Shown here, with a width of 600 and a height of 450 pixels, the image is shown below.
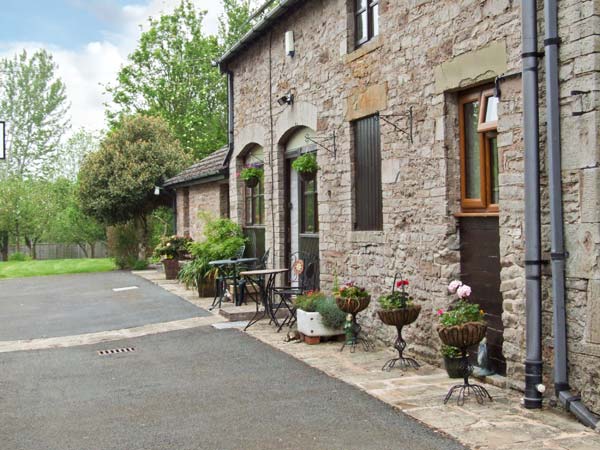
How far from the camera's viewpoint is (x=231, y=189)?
14.0m

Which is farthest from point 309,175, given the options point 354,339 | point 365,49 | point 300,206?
point 354,339

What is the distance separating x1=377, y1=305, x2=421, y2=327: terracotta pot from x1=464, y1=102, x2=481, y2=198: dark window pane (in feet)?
4.16

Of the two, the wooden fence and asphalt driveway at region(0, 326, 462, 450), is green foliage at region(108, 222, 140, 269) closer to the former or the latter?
the wooden fence

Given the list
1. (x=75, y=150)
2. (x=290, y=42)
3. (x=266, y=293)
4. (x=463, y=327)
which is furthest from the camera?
(x=75, y=150)

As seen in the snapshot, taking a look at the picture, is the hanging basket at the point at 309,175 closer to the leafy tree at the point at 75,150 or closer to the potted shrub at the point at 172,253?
the potted shrub at the point at 172,253

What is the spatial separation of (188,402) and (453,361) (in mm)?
2481

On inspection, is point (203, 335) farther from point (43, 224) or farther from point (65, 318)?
point (43, 224)

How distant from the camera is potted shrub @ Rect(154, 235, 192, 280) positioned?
57.4ft

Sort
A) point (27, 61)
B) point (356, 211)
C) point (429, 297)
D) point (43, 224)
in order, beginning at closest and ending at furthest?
point (429, 297), point (356, 211), point (43, 224), point (27, 61)

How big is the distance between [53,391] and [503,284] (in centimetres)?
433

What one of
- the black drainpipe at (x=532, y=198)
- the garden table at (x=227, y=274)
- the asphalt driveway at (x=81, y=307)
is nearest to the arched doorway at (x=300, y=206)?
the garden table at (x=227, y=274)

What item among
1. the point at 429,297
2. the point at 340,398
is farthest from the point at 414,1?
the point at 340,398

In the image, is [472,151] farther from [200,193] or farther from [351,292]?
[200,193]

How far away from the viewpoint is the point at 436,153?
6.82 metres
